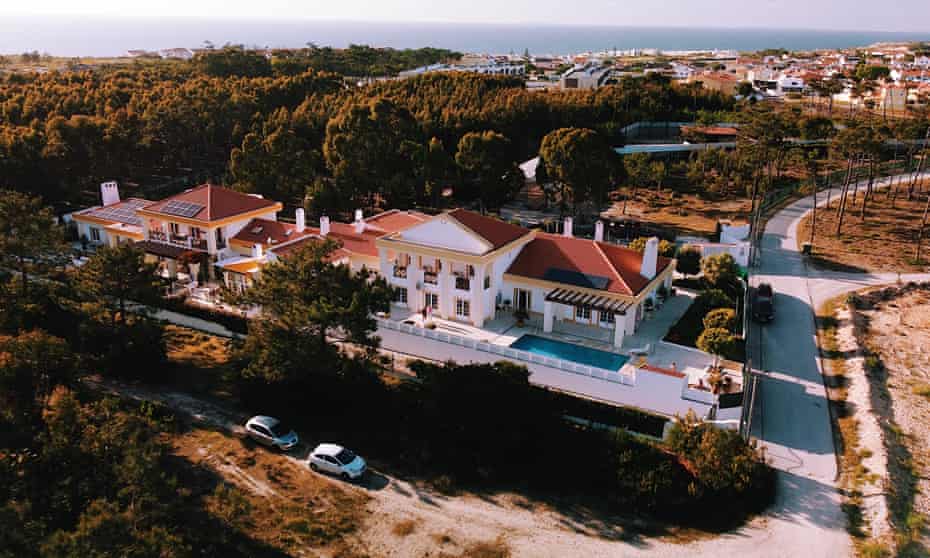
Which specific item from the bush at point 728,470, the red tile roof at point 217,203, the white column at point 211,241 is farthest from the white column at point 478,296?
the red tile roof at point 217,203

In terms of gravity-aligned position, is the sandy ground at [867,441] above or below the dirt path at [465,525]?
above

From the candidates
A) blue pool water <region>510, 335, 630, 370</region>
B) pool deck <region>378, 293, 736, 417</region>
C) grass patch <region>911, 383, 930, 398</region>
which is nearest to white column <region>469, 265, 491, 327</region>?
pool deck <region>378, 293, 736, 417</region>

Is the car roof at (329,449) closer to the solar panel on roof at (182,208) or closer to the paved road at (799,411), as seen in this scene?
the paved road at (799,411)

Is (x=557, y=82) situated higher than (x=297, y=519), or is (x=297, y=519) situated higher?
(x=557, y=82)

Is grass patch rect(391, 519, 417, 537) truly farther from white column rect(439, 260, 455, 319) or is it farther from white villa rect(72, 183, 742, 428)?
white column rect(439, 260, 455, 319)

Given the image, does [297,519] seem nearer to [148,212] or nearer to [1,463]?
[1,463]

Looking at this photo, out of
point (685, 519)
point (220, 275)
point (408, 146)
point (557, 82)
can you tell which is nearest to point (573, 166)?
point (408, 146)
